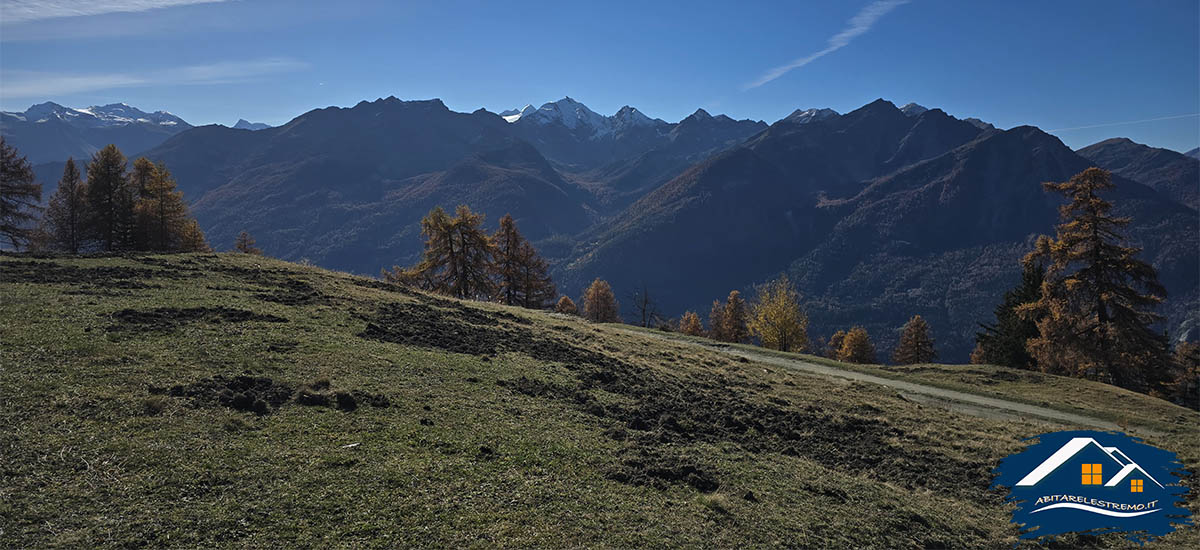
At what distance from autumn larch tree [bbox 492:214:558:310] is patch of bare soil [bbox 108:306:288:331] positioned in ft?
132

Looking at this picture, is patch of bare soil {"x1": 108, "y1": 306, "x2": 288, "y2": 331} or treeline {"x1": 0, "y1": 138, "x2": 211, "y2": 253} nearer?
patch of bare soil {"x1": 108, "y1": 306, "x2": 288, "y2": 331}

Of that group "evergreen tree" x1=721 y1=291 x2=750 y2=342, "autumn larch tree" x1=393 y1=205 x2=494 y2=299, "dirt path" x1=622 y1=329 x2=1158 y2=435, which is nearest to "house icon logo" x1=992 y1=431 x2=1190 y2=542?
"dirt path" x1=622 y1=329 x2=1158 y2=435

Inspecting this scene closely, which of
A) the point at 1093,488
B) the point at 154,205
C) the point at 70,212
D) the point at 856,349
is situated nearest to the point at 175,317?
the point at 1093,488

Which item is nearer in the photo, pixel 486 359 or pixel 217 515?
pixel 217 515

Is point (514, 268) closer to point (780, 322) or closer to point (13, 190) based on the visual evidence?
point (780, 322)

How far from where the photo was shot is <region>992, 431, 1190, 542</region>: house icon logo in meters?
11.8

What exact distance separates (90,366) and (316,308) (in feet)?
31.1

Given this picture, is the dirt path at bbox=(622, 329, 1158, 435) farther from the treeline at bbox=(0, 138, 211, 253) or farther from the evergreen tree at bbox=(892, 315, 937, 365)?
the treeline at bbox=(0, 138, 211, 253)

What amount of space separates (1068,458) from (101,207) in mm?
66797

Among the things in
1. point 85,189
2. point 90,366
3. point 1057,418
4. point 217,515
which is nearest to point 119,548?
point 217,515

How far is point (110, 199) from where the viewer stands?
154 feet

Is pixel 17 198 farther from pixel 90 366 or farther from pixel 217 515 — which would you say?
pixel 217 515

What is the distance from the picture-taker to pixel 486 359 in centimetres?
1848

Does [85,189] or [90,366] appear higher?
[85,189]
